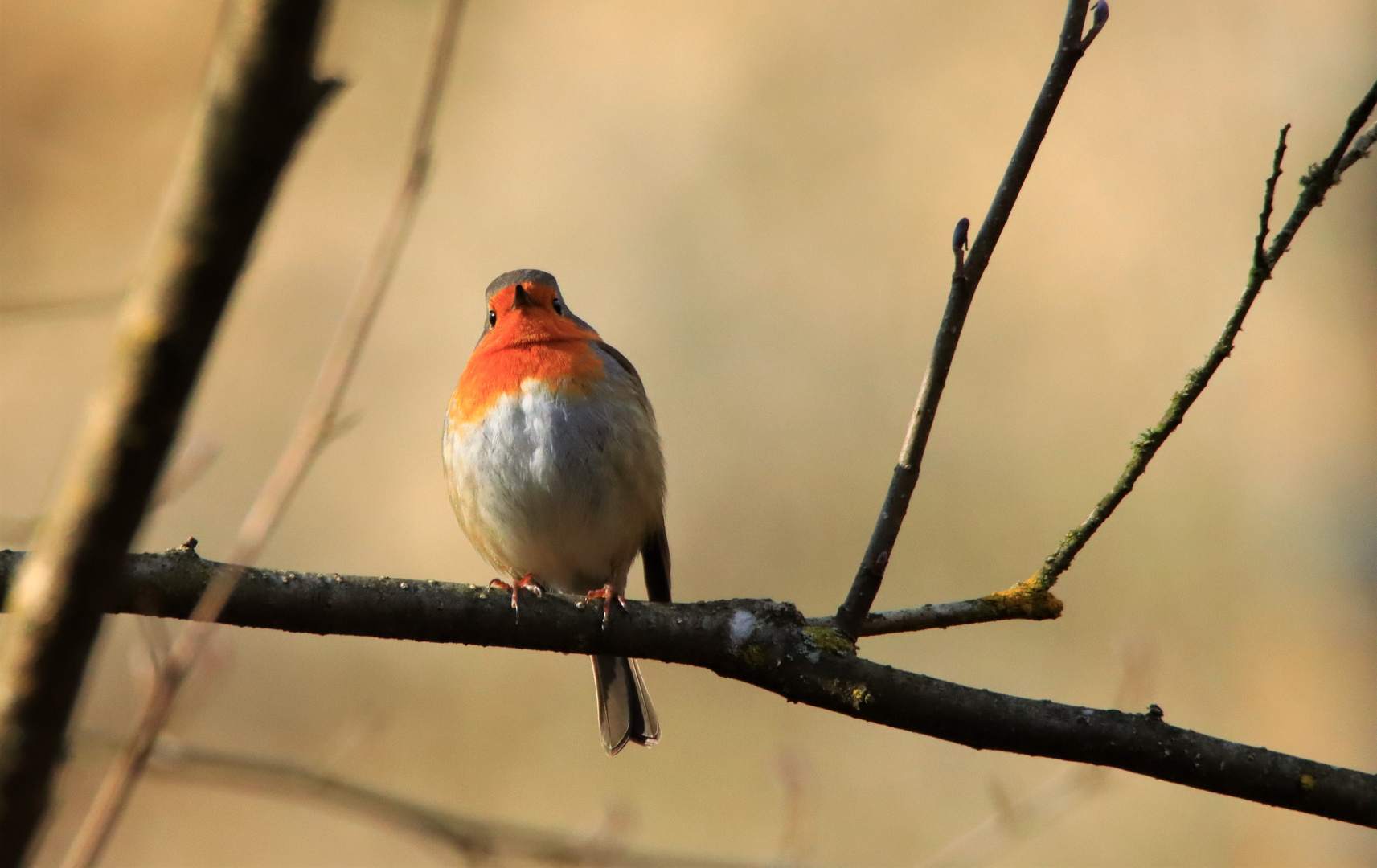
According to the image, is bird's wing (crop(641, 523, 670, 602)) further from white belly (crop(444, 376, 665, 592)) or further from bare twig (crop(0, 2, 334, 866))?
bare twig (crop(0, 2, 334, 866))

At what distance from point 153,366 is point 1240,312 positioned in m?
2.13

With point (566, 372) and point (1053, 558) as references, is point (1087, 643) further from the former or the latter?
point (1053, 558)

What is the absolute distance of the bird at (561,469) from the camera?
419 centimetres

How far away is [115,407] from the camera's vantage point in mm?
994

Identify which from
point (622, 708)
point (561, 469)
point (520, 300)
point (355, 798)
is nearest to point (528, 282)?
point (520, 300)

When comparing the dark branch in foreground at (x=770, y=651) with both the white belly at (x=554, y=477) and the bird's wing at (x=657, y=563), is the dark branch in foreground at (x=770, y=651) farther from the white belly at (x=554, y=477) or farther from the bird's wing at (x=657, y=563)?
the bird's wing at (x=657, y=563)

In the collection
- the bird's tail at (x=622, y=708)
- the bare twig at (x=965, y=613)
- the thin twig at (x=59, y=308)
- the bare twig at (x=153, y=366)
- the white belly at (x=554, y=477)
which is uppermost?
the white belly at (x=554, y=477)

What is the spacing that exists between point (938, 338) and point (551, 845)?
1680 mm

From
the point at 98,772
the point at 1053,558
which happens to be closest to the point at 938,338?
the point at 1053,558

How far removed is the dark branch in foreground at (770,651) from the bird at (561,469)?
134cm

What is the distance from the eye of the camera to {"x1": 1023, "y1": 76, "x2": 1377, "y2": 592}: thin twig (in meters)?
2.29

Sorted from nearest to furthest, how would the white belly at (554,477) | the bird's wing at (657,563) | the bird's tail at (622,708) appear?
the white belly at (554,477) < the bird's tail at (622,708) < the bird's wing at (657,563)

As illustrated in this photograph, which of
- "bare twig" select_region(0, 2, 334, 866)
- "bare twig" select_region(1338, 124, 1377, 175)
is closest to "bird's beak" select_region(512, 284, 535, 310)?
"bare twig" select_region(1338, 124, 1377, 175)

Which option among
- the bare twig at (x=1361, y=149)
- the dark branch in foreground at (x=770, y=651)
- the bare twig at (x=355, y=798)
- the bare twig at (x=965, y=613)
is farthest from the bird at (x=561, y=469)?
the bare twig at (x=1361, y=149)
